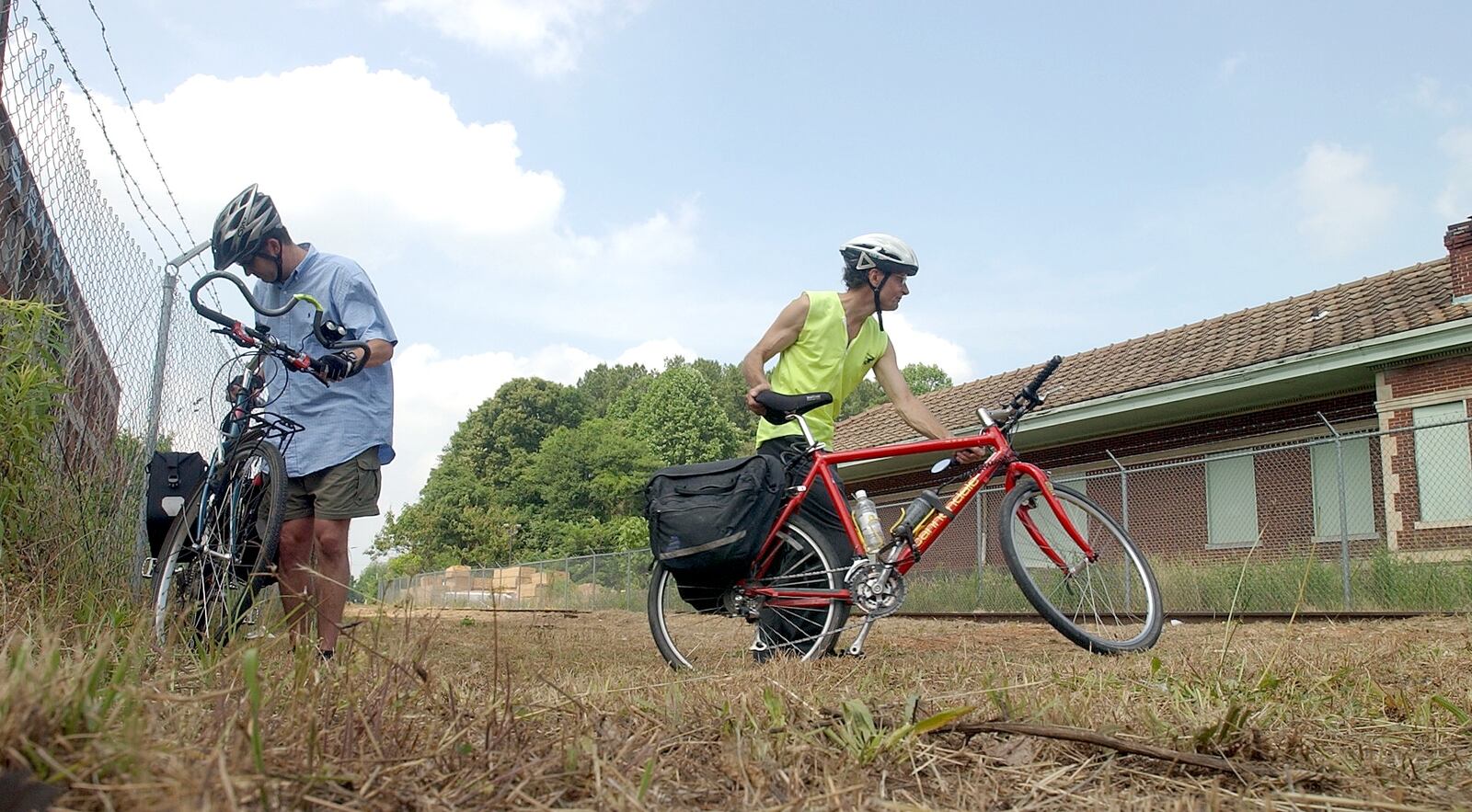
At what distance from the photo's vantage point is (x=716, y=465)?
4656mm

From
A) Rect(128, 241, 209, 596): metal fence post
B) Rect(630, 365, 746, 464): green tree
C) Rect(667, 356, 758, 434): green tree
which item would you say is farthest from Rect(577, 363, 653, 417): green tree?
Rect(128, 241, 209, 596): metal fence post

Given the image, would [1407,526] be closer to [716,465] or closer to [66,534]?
[716,465]

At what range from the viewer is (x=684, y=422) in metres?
61.7

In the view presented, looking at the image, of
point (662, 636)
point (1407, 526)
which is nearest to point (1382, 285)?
point (1407, 526)

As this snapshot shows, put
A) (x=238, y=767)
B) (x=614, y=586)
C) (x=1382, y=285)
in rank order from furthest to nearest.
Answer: (x=614, y=586), (x=1382, y=285), (x=238, y=767)

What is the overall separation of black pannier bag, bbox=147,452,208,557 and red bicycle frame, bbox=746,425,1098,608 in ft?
7.07

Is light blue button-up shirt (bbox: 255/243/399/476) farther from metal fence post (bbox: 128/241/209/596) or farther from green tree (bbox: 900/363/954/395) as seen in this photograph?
green tree (bbox: 900/363/954/395)

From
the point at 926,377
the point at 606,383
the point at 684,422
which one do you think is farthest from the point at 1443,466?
the point at 606,383

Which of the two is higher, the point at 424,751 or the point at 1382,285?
the point at 1382,285

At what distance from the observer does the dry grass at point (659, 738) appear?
51.6 inches

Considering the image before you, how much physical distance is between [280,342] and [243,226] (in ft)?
1.65

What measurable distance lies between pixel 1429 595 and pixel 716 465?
7.74 m

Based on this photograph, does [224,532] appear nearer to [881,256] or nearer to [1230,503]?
[881,256]

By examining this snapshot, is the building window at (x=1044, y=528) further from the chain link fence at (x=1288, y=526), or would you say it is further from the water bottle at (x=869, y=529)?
the chain link fence at (x=1288, y=526)
